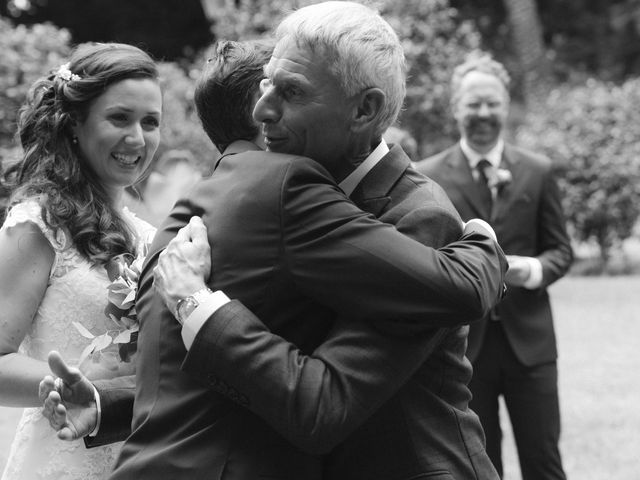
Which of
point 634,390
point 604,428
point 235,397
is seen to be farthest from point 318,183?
point 634,390

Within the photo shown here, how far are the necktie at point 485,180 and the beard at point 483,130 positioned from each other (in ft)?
0.56

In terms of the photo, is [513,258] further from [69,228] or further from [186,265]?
[186,265]

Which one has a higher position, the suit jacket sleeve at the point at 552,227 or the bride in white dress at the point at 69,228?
the bride in white dress at the point at 69,228

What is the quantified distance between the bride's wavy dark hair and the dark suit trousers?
2670 mm

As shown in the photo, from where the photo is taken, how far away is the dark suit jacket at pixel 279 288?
2084 millimetres

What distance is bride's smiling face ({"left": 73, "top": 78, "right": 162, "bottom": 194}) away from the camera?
3162mm

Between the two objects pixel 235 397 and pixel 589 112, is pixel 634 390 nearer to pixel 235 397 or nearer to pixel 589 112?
pixel 235 397

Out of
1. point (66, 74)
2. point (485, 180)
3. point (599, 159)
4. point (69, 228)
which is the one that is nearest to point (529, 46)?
point (599, 159)

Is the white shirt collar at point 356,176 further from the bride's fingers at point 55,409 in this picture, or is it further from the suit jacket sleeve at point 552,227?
the suit jacket sleeve at point 552,227

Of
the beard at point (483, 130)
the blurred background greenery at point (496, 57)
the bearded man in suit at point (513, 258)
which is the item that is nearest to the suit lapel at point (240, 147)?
the bearded man in suit at point (513, 258)

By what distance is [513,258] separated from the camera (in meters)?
5.26

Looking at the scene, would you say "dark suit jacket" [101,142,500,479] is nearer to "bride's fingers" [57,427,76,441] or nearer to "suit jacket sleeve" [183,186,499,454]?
"suit jacket sleeve" [183,186,499,454]

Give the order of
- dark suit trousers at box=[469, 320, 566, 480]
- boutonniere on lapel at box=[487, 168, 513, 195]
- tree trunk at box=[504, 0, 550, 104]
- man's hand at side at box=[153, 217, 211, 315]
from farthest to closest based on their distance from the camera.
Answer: tree trunk at box=[504, 0, 550, 104] → boutonniere on lapel at box=[487, 168, 513, 195] → dark suit trousers at box=[469, 320, 566, 480] → man's hand at side at box=[153, 217, 211, 315]

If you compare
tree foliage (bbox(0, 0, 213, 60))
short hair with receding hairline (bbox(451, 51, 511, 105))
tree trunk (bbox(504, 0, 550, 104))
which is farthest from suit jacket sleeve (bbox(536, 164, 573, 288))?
tree foliage (bbox(0, 0, 213, 60))
